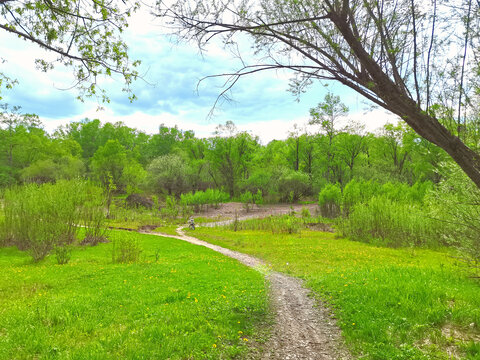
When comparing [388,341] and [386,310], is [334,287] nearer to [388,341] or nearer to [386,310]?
[386,310]

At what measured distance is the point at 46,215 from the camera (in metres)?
14.0

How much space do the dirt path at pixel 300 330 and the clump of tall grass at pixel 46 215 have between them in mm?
12458

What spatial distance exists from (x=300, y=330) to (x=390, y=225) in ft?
52.0

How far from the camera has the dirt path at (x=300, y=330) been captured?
5109mm

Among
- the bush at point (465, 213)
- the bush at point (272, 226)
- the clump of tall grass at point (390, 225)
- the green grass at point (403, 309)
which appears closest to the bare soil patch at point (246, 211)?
the bush at point (272, 226)

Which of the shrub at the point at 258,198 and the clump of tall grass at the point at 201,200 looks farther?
the shrub at the point at 258,198

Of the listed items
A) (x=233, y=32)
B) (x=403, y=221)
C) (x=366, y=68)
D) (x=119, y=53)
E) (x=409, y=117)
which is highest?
(x=119, y=53)

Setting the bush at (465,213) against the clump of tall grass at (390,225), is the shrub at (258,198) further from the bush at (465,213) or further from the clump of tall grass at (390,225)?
the bush at (465,213)

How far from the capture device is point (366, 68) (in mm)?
4039

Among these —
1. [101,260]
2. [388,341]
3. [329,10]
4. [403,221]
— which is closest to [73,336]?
[388,341]

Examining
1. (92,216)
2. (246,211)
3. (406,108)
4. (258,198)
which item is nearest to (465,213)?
(406,108)

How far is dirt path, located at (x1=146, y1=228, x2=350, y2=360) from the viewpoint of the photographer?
5109 mm

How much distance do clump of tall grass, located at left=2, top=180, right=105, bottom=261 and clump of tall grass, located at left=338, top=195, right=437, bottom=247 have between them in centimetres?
2017

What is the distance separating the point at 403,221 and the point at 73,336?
1955cm
